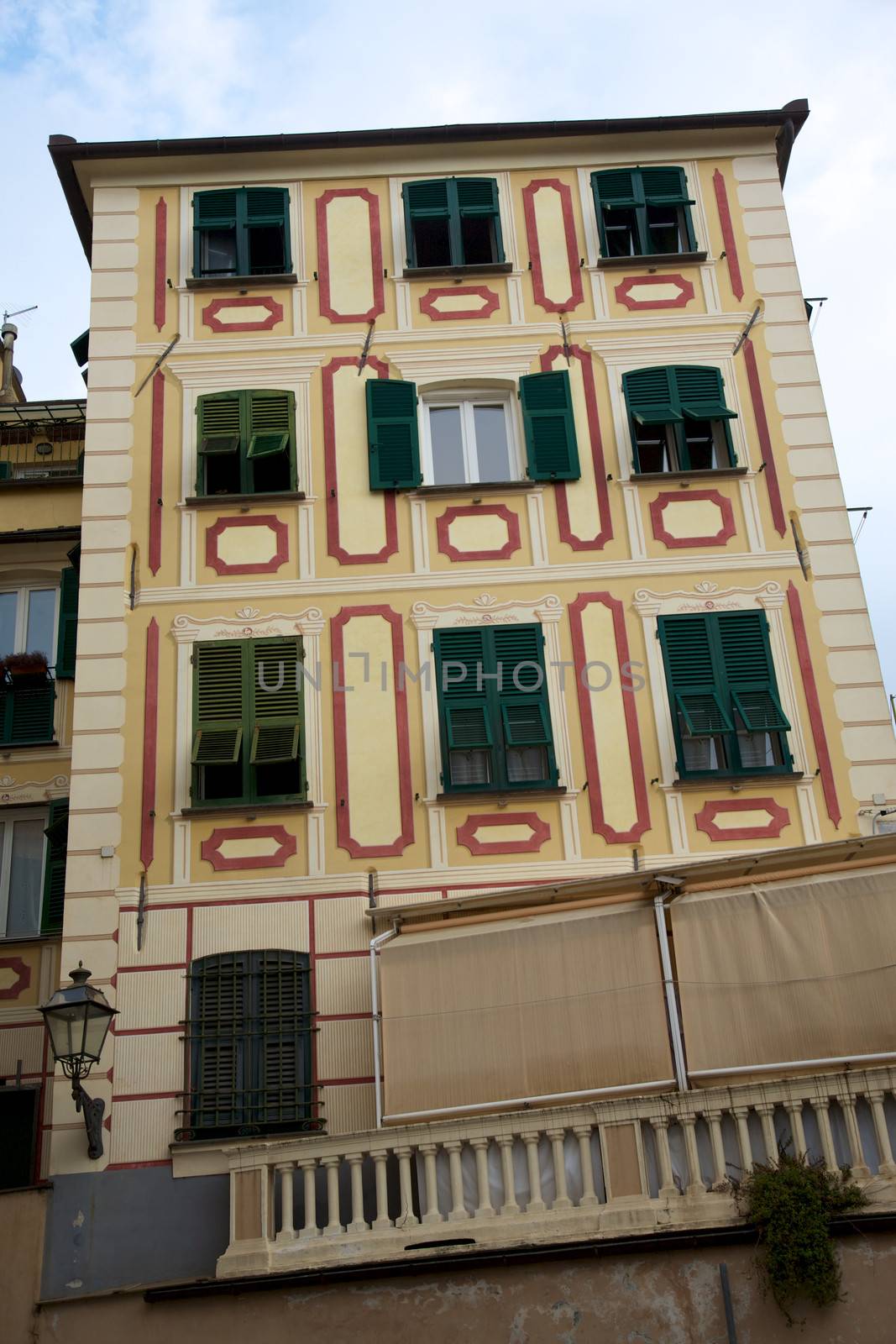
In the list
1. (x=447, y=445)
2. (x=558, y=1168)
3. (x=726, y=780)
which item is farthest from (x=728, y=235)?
(x=558, y=1168)

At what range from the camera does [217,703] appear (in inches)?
648

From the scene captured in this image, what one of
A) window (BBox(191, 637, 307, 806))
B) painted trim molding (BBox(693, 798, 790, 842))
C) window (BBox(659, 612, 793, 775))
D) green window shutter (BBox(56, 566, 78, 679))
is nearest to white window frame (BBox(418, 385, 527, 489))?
window (BBox(659, 612, 793, 775))

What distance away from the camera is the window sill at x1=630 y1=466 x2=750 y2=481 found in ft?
57.6

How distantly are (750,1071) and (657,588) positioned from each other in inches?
248

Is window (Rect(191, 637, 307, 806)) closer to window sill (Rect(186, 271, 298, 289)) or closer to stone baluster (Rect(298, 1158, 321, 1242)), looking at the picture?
stone baluster (Rect(298, 1158, 321, 1242))

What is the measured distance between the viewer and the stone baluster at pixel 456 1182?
12281 mm

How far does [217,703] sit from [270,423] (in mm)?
3853

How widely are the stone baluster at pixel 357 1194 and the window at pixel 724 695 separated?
19.0ft

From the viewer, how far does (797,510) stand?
690 inches

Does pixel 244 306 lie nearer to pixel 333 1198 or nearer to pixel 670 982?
pixel 670 982

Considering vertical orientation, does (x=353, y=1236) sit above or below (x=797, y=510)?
below

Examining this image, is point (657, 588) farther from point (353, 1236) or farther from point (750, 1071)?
point (353, 1236)

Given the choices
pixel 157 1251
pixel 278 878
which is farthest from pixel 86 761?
pixel 157 1251

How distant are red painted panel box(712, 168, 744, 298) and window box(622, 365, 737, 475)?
4.88 ft
